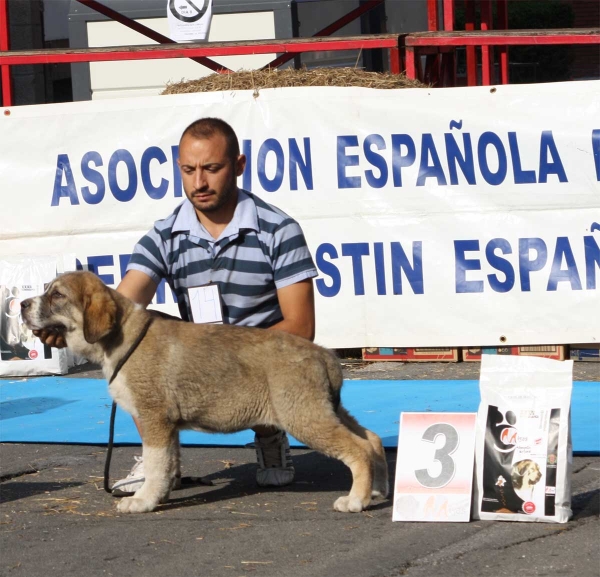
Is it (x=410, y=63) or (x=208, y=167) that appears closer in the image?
(x=208, y=167)

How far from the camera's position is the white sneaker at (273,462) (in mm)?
5469

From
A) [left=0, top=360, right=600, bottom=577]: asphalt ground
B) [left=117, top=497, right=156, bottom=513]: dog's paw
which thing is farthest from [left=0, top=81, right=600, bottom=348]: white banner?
[left=117, top=497, right=156, bottom=513]: dog's paw

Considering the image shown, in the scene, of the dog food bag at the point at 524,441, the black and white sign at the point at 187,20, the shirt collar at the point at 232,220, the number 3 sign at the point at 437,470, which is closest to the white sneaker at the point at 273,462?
the number 3 sign at the point at 437,470

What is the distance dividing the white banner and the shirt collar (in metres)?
3.05

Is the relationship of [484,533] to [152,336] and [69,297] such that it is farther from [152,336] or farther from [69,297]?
[69,297]

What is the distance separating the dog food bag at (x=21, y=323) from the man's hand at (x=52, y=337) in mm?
4134

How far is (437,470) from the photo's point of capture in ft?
15.4

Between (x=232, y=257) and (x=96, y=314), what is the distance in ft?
2.78

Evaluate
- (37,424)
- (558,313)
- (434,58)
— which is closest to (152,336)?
(37,424)

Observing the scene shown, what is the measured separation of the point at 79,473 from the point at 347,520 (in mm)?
1828

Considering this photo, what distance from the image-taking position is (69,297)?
4.84 meters

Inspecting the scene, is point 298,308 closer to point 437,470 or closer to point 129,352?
point 129,352

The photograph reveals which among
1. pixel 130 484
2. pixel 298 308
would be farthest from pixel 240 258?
pixel 130 484

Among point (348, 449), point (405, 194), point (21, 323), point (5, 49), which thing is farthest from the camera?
point (5, 49)
